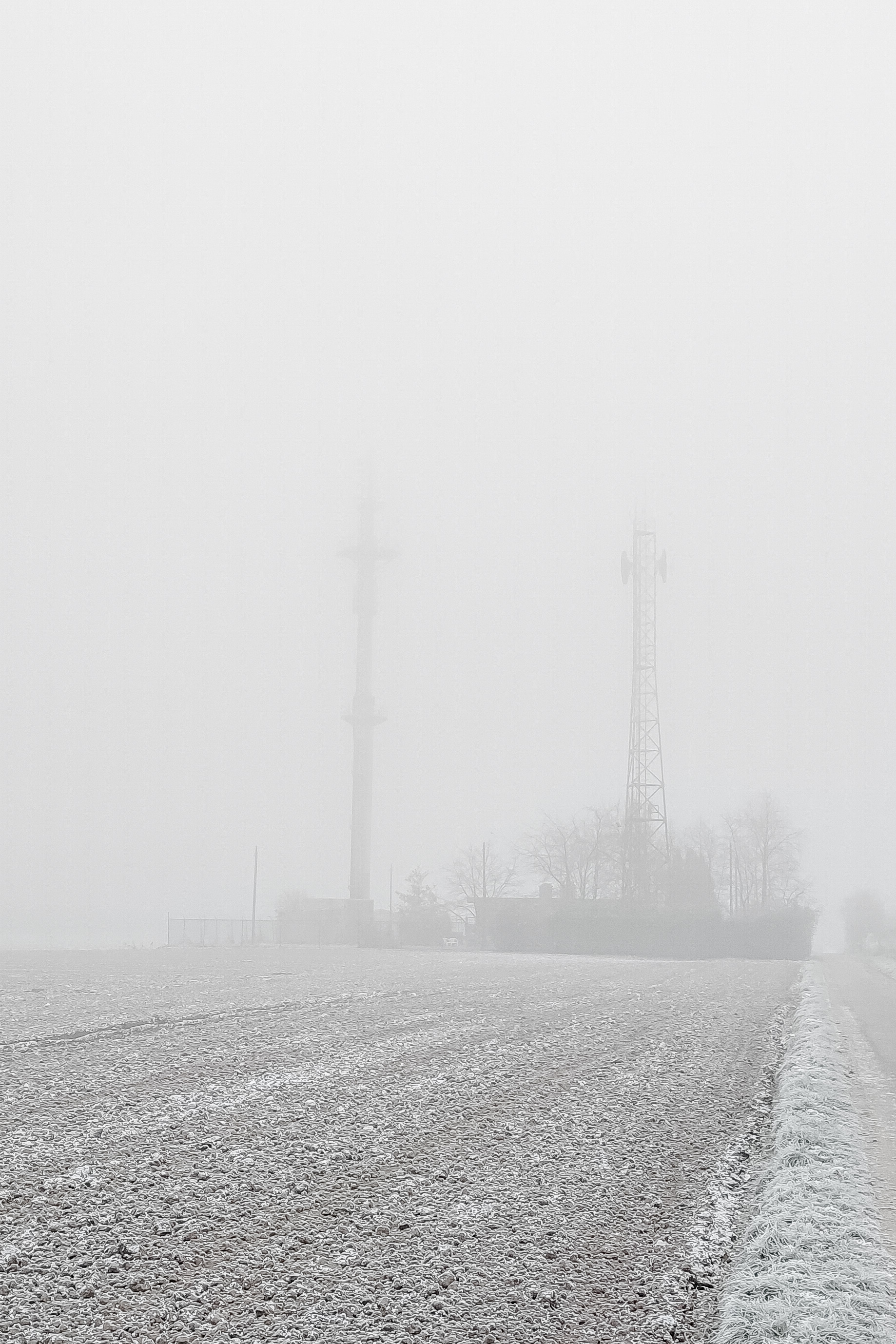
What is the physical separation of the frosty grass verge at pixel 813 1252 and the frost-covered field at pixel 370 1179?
0.17 m

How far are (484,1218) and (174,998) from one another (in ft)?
45.9

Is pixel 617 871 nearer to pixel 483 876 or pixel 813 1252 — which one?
pixel 483 876

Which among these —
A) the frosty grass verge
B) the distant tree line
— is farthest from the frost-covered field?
the distant tree line

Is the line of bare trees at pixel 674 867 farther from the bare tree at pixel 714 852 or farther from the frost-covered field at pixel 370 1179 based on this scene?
the frost-covered field at pixel 370 1179

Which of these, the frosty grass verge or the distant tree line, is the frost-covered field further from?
the distant tree line

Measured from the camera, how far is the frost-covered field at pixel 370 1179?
4.40m

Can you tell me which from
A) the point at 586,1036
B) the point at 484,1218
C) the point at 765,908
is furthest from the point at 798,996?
the point at 765,908

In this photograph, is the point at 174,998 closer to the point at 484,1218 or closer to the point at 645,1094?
the point at 645,1094

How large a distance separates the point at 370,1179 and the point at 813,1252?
247cm

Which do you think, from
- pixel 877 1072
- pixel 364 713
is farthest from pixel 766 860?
pixel 877 1072

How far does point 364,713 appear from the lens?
8488cm

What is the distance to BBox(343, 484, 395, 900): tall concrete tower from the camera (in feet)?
272

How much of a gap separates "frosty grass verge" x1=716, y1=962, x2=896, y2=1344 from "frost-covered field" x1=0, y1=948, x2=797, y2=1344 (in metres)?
0.17

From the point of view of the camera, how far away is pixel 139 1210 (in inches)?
215
